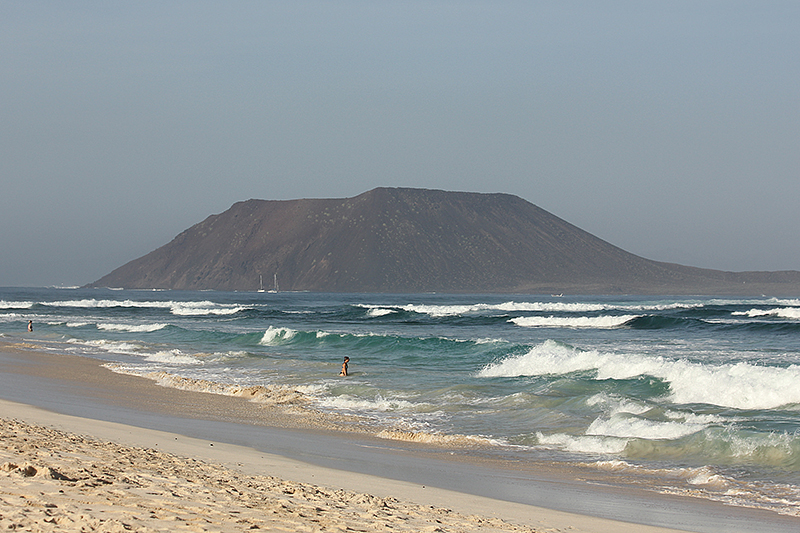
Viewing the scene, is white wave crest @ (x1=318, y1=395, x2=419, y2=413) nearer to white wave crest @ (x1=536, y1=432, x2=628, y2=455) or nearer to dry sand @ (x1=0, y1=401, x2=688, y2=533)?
white wave crest @ (x1=536, y1=432, x2=628, y2=455)

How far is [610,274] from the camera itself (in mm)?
184500

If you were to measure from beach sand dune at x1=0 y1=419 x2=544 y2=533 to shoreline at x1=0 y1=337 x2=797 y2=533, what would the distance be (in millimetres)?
542

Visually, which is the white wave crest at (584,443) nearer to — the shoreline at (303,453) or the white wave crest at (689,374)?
the shoreline at (303,453)

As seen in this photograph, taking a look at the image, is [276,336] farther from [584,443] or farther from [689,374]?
[584,443]

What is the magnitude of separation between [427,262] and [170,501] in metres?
175

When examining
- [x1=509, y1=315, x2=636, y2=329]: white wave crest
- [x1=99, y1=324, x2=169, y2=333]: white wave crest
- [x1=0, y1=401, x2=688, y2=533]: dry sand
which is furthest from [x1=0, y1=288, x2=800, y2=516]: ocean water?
[x1=509, y1=315, x2=636, y2=329]: white wave crest

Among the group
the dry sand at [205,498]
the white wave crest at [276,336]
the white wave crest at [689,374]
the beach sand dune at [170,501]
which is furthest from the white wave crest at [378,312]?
the beach sand dune at [170,501]

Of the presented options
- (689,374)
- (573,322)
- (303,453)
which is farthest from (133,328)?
(303,453)

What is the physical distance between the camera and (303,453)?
948 centimetres

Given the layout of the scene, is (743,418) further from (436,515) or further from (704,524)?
(436,515)

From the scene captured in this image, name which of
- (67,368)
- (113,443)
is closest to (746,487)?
(113,443)

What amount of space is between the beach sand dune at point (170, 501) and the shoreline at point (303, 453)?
542 millimetres

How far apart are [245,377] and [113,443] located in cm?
1104

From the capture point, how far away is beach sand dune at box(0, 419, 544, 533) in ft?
15.7
